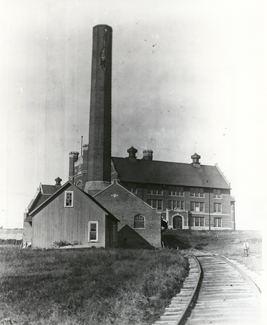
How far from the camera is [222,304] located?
943 cm

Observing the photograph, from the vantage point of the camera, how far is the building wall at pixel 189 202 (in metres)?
57.4

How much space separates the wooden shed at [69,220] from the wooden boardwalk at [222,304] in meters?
14.9

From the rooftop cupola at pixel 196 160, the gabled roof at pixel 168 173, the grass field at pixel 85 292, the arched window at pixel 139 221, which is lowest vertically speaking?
the grass field at pixel 85 292

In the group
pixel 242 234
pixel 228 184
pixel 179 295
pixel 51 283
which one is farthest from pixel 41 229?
pixel 228 184

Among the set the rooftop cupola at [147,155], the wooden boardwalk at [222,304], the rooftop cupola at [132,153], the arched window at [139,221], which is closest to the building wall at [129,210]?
the arched window at [139,221]

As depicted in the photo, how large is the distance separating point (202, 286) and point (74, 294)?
379 cm

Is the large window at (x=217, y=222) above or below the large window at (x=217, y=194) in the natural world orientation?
below

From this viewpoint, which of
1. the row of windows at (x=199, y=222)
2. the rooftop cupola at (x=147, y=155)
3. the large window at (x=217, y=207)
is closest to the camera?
the row of windows at (x=199, y=222)

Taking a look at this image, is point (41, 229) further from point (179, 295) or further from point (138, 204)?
point (179, 295)

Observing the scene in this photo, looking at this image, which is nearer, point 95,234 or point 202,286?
point 202,286

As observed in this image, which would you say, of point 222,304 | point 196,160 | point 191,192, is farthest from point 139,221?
point 196,160

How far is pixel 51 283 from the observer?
39.3ft

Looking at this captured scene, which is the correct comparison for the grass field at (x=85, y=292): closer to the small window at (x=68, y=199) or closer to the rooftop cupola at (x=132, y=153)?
the small window at (x=68, y=199)

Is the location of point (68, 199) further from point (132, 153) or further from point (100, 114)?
point (132, 153)
